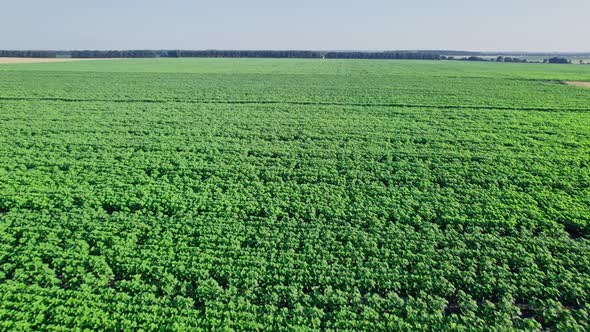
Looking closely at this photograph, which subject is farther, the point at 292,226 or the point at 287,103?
the point at 287,103

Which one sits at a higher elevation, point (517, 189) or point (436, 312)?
point (517, 189)

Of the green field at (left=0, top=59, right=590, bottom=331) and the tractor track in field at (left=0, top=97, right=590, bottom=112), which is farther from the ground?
the tractor track in field at (left=0, top=97, right=590, bottom=112)

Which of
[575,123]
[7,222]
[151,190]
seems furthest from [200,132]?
[575,123]

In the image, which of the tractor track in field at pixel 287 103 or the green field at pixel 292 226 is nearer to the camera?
the green field at pixel 292 226

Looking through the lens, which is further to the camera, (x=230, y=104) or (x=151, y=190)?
(x=230, y=104)

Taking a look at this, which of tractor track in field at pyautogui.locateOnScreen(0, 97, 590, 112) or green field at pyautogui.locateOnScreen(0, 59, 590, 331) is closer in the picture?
green field at pyautogui.locateOnScreen(0, 59, 590, 331)

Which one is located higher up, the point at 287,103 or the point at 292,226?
the point at 287,103

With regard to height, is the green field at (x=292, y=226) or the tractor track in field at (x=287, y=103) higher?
the tractor track in field at (x=287, y=103)

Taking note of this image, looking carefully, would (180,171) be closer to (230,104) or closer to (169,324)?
(169,324)
